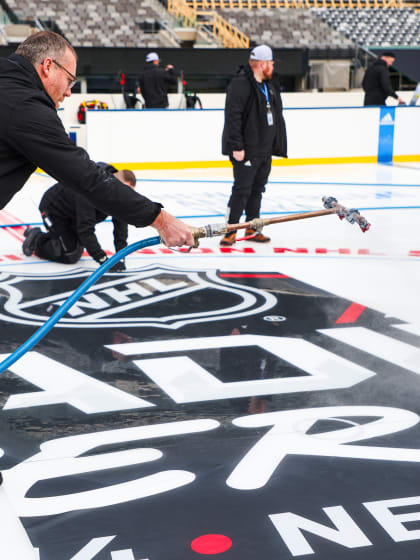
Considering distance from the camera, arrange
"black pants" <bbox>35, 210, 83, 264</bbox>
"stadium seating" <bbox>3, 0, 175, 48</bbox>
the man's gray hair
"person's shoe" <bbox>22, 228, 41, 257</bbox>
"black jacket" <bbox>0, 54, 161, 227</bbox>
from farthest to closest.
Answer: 1. "stadium seating" <bbox>3, 0, 175, 48</bbox>
2. "person's shoe" <bbox>22, 228, 41, 257</bbox>
3. "black pants" <bbox>35, 210, 83, 264</bbox>
4. the man's gray hair
5. "black jacket" <bbox>0, 54, 161, 227</bbox>

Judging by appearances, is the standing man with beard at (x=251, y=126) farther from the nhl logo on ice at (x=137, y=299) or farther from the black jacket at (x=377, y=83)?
the black jacket at (x=377, y=83)

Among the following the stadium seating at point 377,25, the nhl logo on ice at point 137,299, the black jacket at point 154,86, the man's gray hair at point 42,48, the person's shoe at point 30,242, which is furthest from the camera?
the stadium seating at point 377,25

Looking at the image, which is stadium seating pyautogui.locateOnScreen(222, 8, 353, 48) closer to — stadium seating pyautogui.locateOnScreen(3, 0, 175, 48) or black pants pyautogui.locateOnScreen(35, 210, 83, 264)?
stadium seating pyautogui.locateOnScreen(3, 0, 175, 48)

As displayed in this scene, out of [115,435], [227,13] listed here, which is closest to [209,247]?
[115,435]

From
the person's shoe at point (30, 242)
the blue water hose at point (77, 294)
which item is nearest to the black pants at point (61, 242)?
the person's shoe at point (30, 242)

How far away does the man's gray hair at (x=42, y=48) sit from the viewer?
7.96ft

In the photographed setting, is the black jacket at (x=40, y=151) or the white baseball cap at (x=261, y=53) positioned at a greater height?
the white baseball cap at (x=261, y=53)

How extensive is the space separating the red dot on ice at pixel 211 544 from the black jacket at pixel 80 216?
11.5 ft

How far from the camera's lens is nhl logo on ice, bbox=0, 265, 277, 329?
4.46 metres

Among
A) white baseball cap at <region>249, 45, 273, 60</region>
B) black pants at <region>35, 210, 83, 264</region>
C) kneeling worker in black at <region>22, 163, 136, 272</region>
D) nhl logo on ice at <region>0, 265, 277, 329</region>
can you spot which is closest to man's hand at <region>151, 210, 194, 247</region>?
nhl logo on ice at <region>0, 265, 277, 329</region>

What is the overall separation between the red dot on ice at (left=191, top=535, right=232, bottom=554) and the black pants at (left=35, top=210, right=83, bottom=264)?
3.93 m

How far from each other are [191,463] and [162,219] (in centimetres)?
86

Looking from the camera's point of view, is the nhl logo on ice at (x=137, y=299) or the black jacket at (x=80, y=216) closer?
the nhl logo on ice at (x=137, y=299)

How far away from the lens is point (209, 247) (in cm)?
665
